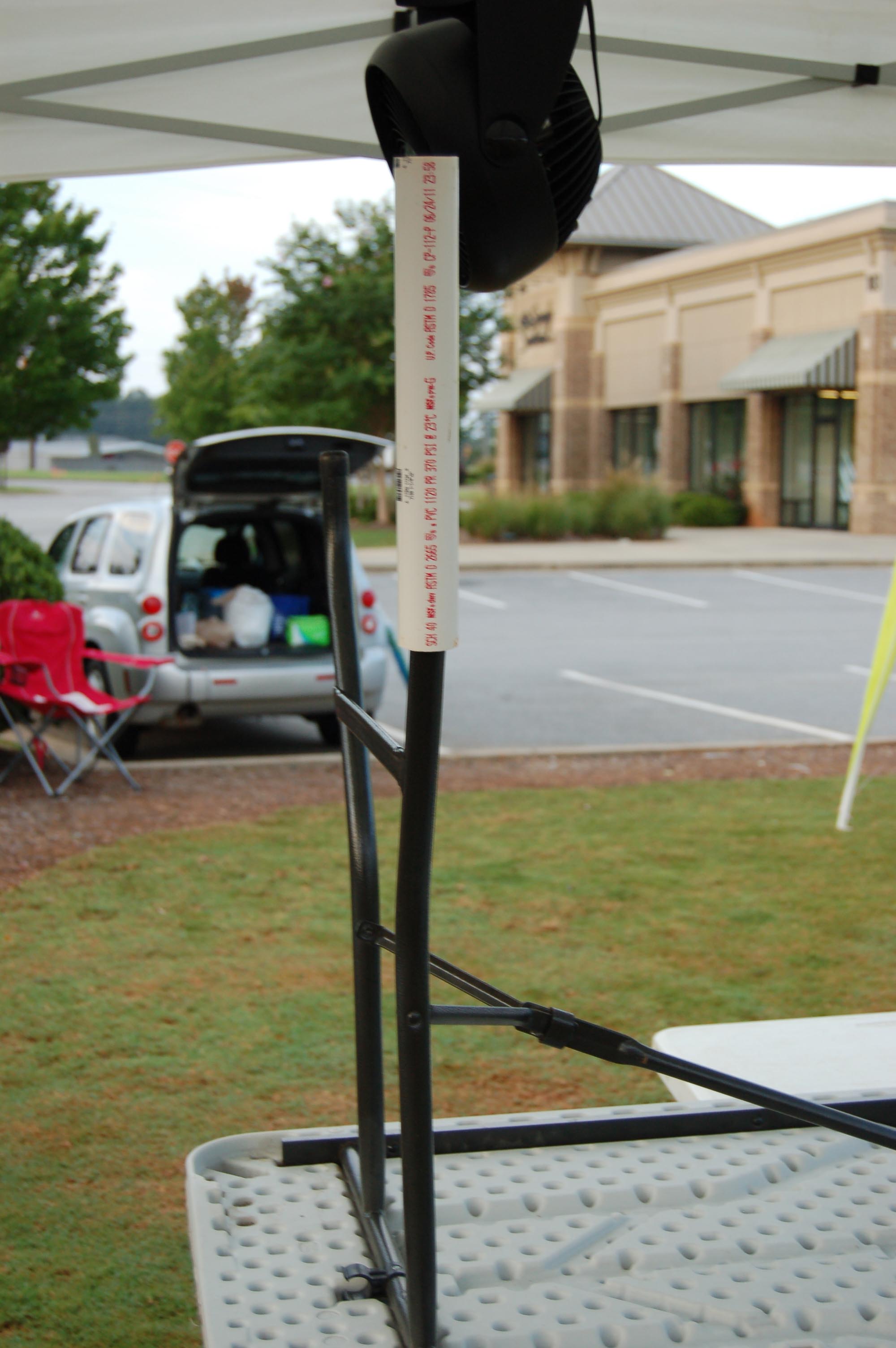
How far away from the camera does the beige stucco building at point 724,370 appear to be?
3378 centimetres

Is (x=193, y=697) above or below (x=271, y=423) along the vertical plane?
below

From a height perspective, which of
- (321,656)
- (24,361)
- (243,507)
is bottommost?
(321,656)

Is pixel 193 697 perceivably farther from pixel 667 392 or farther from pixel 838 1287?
pixel 667 392

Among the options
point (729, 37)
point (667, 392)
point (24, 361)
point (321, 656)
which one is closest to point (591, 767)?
point (321, 656)

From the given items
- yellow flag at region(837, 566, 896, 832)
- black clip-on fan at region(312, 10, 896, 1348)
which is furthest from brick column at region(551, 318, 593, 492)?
black clip-on fan at region(312, 10, 896, 1348)

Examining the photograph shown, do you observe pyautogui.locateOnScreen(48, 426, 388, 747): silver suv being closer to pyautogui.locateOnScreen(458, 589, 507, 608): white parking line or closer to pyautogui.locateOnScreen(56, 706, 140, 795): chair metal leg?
pyautogui.locateOnScreen(56, 706, 140, 795): chair metal leg

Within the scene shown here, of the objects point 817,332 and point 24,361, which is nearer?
point 24,361

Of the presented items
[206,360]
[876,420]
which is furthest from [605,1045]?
[206,360]

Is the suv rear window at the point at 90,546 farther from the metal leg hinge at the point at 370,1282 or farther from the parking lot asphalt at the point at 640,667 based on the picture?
the metal leg hinge at the point at 370,1282

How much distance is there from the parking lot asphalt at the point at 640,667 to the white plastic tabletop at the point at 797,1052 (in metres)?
5.72

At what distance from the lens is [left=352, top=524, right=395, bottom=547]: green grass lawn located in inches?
1252

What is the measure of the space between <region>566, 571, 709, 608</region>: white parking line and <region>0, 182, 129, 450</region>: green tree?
1350cm

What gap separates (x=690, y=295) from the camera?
40.4m

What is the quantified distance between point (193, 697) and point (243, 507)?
144 centimetres
